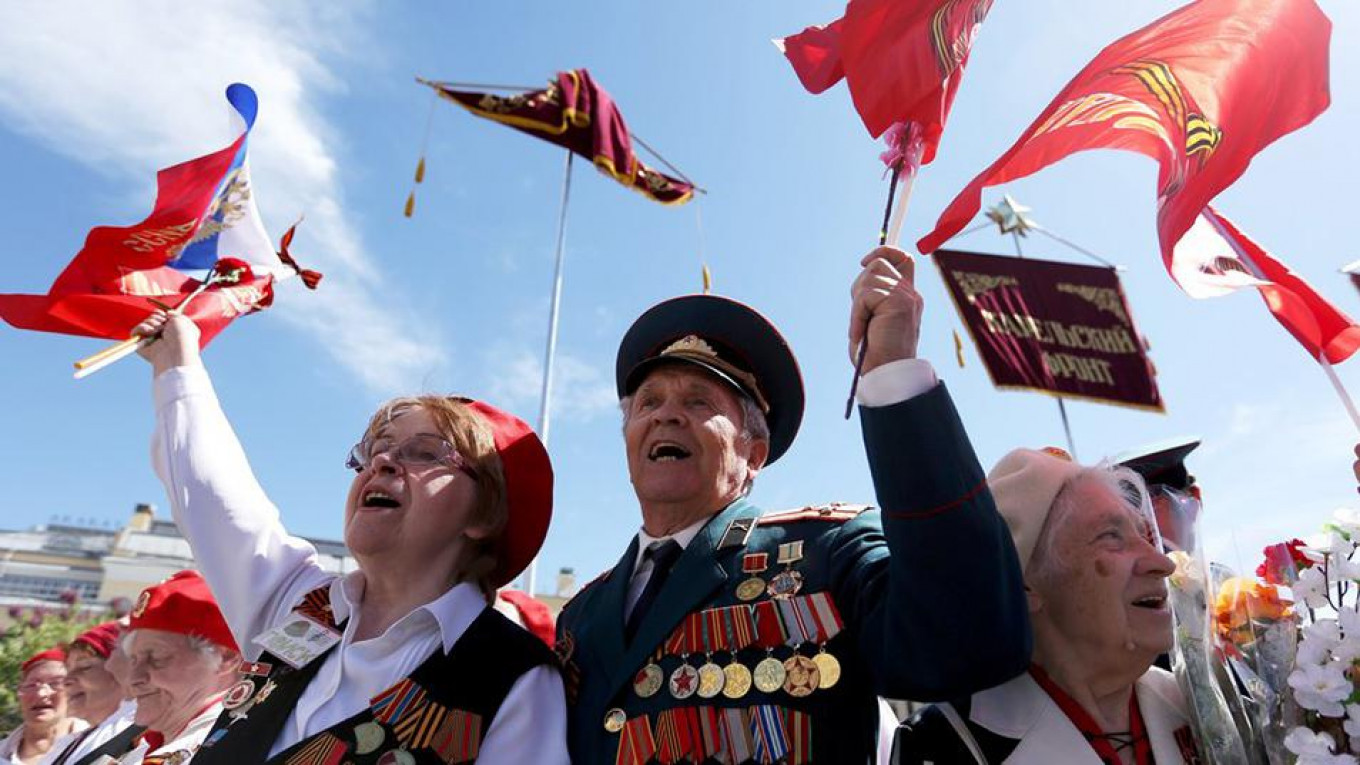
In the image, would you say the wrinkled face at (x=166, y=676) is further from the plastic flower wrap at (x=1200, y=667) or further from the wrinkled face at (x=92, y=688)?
the plastic flower wrap at (x=1200, y=667)

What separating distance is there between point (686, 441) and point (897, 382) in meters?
1.01

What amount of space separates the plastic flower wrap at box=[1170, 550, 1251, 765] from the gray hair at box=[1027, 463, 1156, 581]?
16cm

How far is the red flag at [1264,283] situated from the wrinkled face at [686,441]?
1.41 m

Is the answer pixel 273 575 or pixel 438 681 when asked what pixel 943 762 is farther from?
pixel 273 575

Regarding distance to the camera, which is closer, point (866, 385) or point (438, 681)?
point (866, 385)

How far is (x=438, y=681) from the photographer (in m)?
2.02

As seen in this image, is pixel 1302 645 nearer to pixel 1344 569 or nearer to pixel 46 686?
pixel 1344 569

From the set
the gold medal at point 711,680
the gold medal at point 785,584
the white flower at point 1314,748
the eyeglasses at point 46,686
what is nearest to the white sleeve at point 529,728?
the gold medal at point 711,680

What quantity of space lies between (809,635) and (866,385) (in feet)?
2.04

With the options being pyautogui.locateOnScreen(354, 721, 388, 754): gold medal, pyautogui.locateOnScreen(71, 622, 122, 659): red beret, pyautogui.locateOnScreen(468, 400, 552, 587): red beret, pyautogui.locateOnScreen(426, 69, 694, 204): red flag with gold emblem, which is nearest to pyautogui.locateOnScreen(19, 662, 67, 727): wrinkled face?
pyautogui.locateOnScreen(71, 622, 122, 659): red beret

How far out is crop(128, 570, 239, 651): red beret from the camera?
11.5 feet

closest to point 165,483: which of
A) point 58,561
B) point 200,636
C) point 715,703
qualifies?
point 200,636

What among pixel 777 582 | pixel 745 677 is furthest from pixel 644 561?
pixel 745 677

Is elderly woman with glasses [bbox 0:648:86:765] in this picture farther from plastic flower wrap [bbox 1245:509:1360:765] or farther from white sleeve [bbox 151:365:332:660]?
plastic flower wrap [bbox 1245:509:1360:765]
